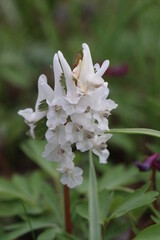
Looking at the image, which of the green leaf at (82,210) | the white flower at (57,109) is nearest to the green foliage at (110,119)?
the green leaf at (82,210)

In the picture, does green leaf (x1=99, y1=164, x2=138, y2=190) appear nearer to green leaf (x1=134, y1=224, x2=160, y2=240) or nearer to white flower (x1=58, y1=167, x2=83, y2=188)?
white flower (x1=58, y1=167, x2=83, y2=188)

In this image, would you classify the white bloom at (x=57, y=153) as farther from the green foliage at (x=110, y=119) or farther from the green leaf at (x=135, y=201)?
the green leaf at (x=135, y=201)

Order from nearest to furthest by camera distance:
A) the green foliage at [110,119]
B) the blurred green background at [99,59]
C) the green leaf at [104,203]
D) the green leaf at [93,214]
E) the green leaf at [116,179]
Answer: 1. the green leaf at [93,214]
2. the green leaf at [104,203]
3. the green foliage at [110,119]
4. the green leaf at [116,179]
5. the blurred green background at [99,59]

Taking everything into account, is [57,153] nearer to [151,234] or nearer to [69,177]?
[69,177]

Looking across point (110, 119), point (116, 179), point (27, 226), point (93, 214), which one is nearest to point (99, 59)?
point (110, 119)

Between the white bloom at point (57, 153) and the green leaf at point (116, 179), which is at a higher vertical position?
the white bloom at point (57, 153)

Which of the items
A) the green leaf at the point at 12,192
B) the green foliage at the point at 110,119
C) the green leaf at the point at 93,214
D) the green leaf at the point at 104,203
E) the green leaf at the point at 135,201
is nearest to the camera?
the green leaf at the point at 93,214

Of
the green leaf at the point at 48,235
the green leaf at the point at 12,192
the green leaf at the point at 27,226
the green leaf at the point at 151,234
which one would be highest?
the green leaf at the point at 12,192
